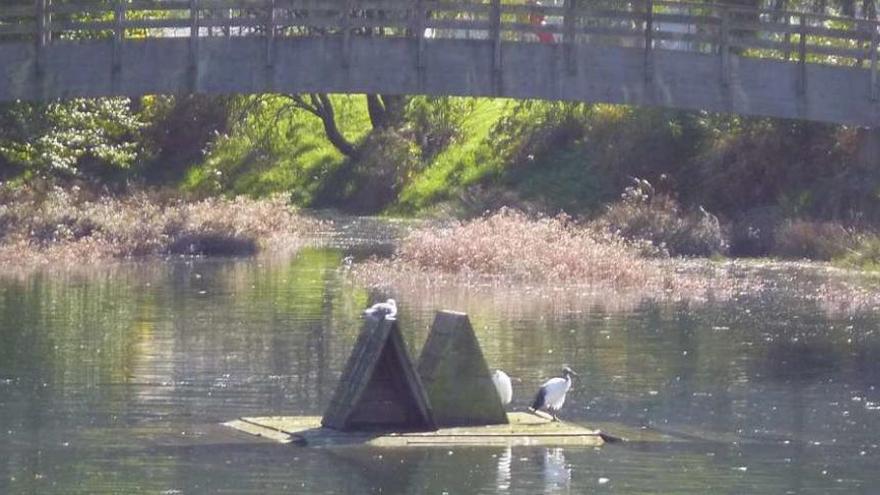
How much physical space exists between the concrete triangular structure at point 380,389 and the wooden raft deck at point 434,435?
0.71 ft

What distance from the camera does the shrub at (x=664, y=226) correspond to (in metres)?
50.2

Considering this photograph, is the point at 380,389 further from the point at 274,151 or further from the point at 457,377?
the point at 274,151

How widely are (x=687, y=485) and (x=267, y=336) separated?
43.5 ft

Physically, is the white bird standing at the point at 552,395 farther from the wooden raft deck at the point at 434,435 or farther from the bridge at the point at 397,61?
the bridge at the point at 397,61

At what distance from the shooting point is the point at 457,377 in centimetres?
2467

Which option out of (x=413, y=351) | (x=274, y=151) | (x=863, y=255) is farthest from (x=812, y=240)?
(x=274, y=151)

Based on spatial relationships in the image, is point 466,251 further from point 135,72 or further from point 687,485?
point 687,485

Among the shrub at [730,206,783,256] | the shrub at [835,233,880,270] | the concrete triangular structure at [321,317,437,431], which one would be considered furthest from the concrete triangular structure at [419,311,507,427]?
the shrub at [730,206,783,256]

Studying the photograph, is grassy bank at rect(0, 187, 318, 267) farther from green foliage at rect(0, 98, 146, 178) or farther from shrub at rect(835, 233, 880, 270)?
shrub at rect(835, 233, 880, 270)

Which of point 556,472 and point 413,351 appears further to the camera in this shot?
point 413,351

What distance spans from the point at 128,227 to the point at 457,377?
28742 mm

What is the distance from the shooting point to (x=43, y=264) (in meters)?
47.5

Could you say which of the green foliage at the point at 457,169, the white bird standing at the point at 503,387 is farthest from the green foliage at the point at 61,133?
the white bird standing at the point at 503,387

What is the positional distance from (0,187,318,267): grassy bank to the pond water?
3.65m
